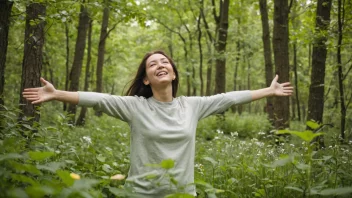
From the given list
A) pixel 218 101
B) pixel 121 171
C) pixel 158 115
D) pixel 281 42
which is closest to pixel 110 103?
pixel 158 115

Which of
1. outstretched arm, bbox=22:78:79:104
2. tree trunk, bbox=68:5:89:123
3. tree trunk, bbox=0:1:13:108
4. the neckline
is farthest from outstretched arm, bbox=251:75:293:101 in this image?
tree trunk, bbox=68:5:89:123

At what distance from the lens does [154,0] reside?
16.4 metres

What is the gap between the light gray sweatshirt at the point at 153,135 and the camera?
2818 mm

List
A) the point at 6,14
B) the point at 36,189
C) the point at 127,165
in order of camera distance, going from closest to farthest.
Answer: the point at 36,189 → the point at 6,14 → the point at 127,165

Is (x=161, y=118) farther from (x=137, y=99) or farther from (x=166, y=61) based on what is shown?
(x=166, y=61)

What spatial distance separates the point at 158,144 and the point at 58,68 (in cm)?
2161

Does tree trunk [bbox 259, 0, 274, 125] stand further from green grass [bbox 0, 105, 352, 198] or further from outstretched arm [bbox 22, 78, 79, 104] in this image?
outstretched arm [bbox 22, 78, 79, 104]

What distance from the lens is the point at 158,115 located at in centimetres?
308

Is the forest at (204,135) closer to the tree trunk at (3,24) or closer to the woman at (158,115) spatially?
the tree trunk at (3,24)

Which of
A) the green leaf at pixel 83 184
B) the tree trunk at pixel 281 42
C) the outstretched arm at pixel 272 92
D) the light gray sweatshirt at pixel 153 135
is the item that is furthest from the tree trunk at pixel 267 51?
the green leaf at pixel 83 184

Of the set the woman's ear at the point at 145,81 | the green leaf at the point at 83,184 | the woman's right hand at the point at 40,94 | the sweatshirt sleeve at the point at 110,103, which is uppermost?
the woman's ear at the point at 145,81

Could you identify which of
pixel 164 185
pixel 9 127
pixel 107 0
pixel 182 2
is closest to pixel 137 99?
pixel 164 185

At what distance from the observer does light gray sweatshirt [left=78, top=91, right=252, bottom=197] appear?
2818 mm

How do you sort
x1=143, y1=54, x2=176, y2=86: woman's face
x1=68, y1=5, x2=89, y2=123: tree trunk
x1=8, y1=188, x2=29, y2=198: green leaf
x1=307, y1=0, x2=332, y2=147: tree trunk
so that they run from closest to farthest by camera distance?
x1=8, y1=188, x2=29, y2=198: green leaf → x1=143, y1=54, x2=176, y2=86: woman's face → x1=307, y1=0, x2=332, y2=147: tree trunk → x1=68, y1=5, x2=89, y2=123: tree trunk
